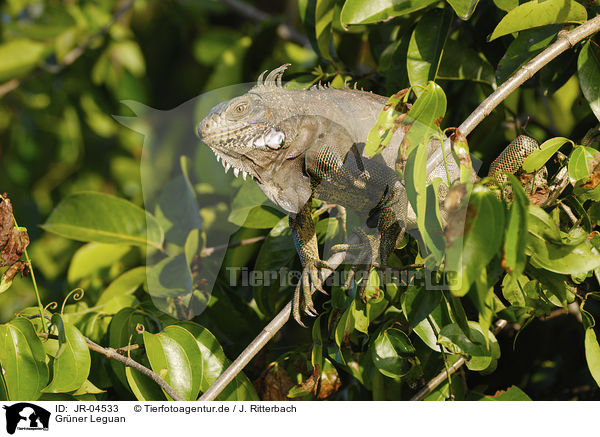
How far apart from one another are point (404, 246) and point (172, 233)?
876 mm

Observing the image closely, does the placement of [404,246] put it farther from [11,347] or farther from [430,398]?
[11,347]

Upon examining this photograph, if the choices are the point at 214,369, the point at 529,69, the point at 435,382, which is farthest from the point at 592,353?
the point at 214,369

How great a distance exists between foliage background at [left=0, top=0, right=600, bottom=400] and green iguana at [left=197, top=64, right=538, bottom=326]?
0.39 ft

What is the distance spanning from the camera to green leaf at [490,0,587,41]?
1.25 metres

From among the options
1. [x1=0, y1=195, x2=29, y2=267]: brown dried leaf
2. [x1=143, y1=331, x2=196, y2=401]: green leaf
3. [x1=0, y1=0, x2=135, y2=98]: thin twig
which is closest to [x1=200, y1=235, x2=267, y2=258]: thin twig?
[x1=143, y1=331, x2=196, y2=401]: green leaf

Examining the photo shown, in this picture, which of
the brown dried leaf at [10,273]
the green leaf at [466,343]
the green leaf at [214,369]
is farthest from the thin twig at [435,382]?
the brown dried leaf at [10,273]

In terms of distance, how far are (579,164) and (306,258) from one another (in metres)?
0.69

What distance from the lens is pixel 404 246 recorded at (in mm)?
1384

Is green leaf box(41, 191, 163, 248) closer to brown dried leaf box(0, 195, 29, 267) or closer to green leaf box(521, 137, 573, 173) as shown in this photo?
brown dried leaf box(0, 195, 29, 267)

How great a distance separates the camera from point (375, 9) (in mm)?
1383

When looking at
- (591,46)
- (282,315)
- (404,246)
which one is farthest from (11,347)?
(591,46)

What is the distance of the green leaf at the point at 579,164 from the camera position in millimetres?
1138

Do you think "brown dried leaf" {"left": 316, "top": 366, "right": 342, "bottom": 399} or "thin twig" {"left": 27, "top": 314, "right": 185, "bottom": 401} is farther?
"brown dried leaf" {"left": 316, "top": 366, "right": 342, "bottom": 399}
